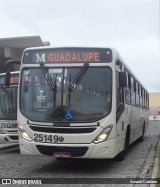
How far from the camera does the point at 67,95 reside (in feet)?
33.1

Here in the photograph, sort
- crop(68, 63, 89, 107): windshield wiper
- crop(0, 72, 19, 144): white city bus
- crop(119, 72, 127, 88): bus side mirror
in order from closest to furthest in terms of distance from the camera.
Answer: crop(68, 63, 89, 107): windshield wiper < crop(119, 72, 127, 88): bus side mirror < crop(0, 72, 19, 144): white city bus

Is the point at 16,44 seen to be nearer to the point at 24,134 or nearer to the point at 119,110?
the point at 119,110

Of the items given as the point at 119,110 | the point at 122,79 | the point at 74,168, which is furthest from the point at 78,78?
the point at 74,168

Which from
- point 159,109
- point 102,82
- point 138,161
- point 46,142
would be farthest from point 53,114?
point 159,109

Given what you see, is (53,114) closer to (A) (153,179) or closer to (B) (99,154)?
(B) (99,154)

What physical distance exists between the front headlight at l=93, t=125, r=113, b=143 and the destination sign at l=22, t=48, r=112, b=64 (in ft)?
5.32

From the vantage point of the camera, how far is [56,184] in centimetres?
884

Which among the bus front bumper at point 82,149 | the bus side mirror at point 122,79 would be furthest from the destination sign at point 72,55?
the bus front bumper at point 82,149

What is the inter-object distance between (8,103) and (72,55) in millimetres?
5350

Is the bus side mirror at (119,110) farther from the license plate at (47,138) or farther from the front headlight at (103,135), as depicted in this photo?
the license plate at (47,138)

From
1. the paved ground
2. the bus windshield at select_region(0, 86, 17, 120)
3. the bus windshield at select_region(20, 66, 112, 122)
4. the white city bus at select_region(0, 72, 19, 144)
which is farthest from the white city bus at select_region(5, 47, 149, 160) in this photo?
the bus windshield at select_region(0, 86, 17, 120)

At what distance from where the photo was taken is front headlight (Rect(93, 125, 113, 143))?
9.76 metres

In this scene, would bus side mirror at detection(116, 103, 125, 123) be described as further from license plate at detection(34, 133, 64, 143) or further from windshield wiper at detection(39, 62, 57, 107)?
windshield wiper at detection(39, 62, 57, 107)

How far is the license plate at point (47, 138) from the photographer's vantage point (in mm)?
9844
